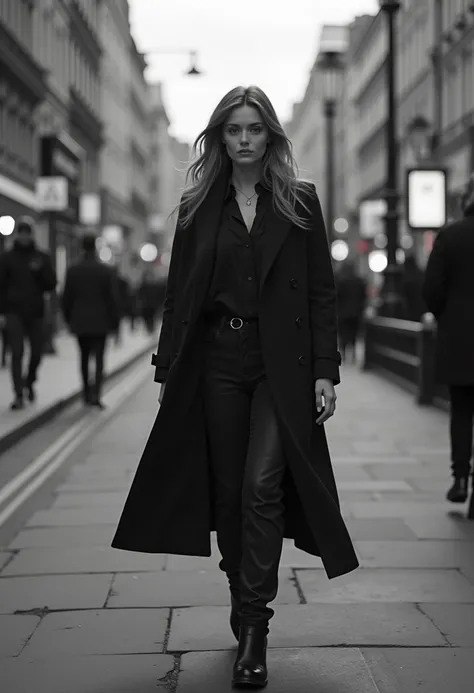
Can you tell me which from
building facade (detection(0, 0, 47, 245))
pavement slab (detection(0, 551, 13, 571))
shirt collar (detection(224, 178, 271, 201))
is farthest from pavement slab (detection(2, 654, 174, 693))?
building facade (detection(0, 0, 47, 245))

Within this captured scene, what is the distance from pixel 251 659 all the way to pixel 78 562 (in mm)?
2394

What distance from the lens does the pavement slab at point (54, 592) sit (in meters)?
5.67

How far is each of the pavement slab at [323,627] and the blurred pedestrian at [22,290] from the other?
8681mm

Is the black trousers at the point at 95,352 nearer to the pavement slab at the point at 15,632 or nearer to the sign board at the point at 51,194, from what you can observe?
the pavement slab at the point at 15,632

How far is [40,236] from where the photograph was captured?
4191cm

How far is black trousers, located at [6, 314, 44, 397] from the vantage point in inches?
549

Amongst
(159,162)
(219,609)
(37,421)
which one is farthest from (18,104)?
(159,162)

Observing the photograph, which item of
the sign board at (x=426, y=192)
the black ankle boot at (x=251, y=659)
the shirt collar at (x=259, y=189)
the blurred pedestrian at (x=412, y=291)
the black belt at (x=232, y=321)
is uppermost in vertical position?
the sign board at (x=426, y=192)


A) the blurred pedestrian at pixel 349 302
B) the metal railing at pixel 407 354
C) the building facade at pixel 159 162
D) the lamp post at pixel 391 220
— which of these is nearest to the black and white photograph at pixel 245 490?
the metal railing at pixel 407 354

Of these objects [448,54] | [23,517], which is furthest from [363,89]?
[23,517]

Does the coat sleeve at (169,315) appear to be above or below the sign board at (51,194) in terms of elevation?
below

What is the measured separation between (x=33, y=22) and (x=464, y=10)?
12381 mm

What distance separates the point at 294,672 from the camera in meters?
4.59

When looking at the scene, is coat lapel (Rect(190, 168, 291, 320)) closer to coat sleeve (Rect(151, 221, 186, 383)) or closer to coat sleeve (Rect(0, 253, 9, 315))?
coat sleeve (Rect(151, 221, 186, 383))
